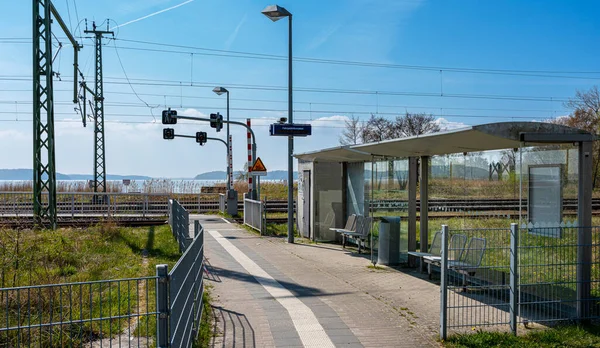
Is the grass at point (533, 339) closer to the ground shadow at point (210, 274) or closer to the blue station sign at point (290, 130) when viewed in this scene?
the ground shadow at point (210, 274)

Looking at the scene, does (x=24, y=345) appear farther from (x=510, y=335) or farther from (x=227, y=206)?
(x=227, y=206)

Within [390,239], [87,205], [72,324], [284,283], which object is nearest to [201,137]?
[87,205]

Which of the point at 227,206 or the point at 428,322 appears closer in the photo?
the point at 428,322

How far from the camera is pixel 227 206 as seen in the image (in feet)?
94.2

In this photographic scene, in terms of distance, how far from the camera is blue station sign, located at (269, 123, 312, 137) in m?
18.0

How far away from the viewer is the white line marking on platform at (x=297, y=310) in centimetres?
697

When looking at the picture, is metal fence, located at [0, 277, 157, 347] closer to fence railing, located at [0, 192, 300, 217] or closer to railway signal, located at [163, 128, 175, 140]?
fence railing, located at [0, 192, 300, 217]

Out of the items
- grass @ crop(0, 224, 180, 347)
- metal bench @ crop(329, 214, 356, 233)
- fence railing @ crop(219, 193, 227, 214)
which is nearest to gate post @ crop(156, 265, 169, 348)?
grass @ crop(0, 224, 180, 347)

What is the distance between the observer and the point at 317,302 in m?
9.02

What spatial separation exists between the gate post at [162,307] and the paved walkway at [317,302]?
2.51m

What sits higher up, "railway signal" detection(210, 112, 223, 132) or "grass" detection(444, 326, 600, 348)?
"railway signal" detection(210, 112, 223, 132)

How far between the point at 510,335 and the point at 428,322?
1178 mm

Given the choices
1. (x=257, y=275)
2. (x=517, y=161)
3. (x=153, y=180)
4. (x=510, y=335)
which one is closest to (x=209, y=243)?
(x=257, y=275)

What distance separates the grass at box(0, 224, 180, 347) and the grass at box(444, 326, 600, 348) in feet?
11.5
